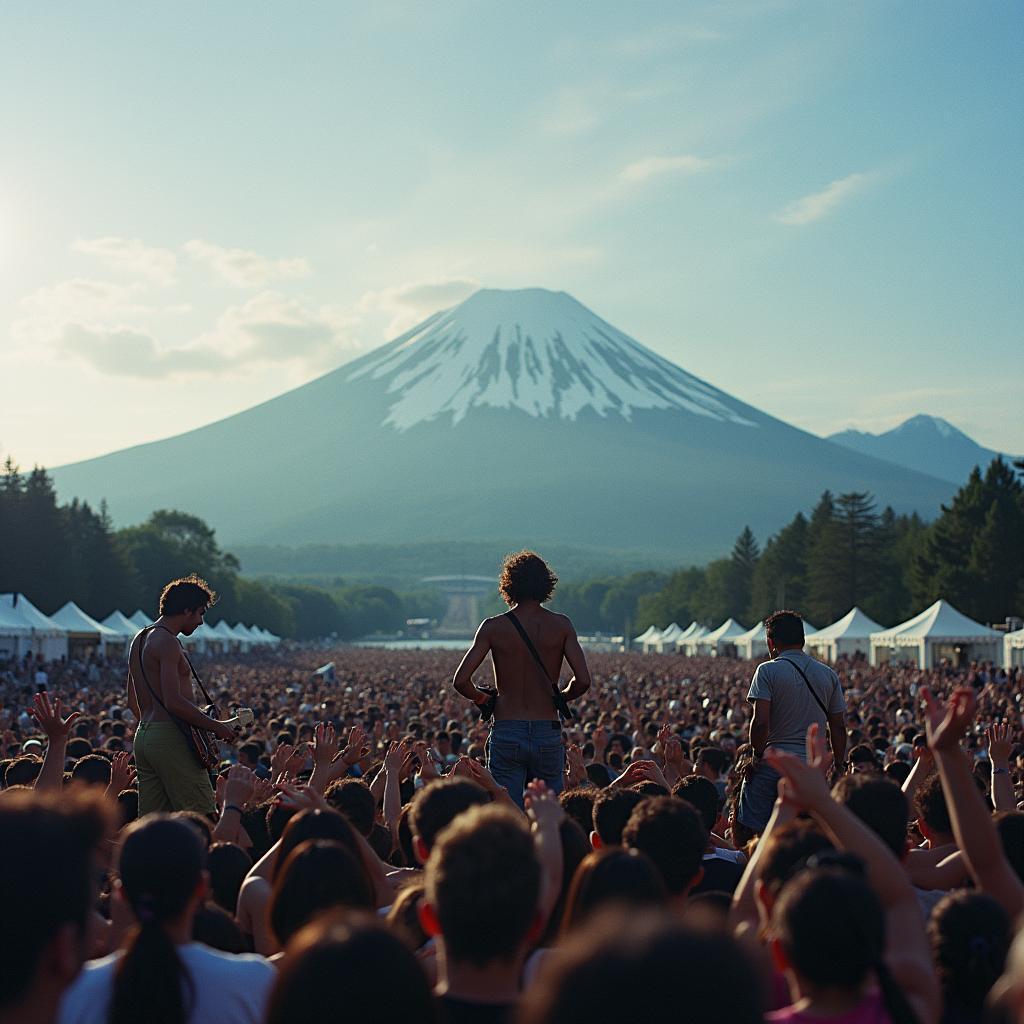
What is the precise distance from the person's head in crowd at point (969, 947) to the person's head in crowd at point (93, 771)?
560cm

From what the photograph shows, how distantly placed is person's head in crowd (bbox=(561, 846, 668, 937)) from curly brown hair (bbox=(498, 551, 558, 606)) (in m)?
3.41

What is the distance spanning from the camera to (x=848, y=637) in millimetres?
51906

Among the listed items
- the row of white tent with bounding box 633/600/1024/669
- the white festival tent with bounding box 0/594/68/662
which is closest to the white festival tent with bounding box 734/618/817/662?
the row of white tent with bounding box 633/600/1024/669

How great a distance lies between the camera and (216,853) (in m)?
5.02

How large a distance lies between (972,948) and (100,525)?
259 ft

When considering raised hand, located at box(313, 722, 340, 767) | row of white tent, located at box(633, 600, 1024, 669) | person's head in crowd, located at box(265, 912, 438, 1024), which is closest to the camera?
person's head in crowd, located at box(265, 912, 438, 1024)

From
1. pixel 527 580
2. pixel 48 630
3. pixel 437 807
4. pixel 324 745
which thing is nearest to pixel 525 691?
pixel 527 580

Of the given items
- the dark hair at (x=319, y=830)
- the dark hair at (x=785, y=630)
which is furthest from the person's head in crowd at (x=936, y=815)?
the dark hair at (x=319, y=830)

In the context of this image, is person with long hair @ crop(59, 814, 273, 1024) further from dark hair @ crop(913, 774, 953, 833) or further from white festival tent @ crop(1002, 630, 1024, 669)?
white festival tent @ crop(1002, 630, 1024, 669)

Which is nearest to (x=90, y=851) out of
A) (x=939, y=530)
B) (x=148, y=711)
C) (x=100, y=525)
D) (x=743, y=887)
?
(x=743, y=887)

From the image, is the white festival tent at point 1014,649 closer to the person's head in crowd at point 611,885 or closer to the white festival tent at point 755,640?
the white festival tent at point 755,640

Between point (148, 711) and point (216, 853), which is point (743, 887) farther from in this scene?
point (148, 711)

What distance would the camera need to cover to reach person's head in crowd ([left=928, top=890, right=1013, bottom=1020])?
318 cm

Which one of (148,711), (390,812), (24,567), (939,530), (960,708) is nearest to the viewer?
(960,708)
